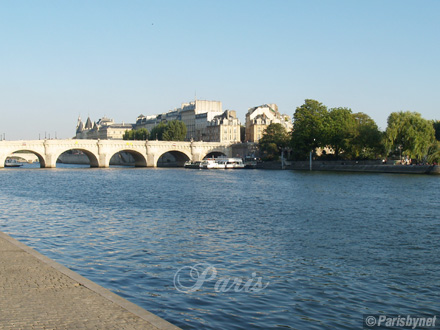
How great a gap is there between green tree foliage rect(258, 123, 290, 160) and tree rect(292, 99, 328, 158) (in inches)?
417

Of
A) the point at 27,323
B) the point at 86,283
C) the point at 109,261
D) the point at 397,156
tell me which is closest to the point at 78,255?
the point at 109,261

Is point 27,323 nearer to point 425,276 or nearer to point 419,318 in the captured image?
point 419,318

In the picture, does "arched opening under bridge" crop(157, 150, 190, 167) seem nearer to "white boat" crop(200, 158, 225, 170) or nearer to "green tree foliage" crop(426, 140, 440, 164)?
"white boat" crop(200, 158, 225, 170)

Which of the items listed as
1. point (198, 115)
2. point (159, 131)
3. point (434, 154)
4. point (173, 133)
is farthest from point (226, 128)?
point (434, 154)

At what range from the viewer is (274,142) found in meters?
110

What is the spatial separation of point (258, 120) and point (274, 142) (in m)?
32.3

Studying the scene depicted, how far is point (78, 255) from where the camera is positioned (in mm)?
15844

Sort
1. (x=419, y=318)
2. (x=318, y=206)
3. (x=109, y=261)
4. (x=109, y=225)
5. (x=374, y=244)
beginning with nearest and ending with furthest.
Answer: (x=419, y=318), (x=109, y=261), (x=374, y=244), (x=109, y=225), (x=318, y=206)

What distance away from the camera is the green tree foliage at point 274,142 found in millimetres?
107688

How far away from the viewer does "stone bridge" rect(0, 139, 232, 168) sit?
9322 cm

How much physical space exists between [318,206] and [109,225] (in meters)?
13.1

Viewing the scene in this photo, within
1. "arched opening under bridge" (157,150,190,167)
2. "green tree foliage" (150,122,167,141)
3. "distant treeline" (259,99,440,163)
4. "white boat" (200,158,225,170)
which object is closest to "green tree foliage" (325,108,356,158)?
"distant treeline" (259,99,440,163)

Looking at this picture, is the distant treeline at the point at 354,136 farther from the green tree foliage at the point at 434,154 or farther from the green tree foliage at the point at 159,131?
the green tree foliage at the point at 159,131

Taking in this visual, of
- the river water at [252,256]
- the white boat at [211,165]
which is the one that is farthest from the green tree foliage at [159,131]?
the river water at [252,256]
